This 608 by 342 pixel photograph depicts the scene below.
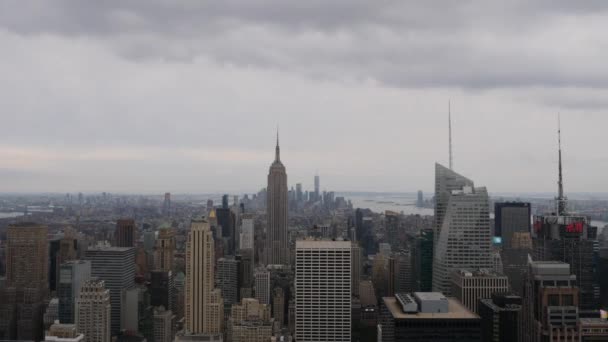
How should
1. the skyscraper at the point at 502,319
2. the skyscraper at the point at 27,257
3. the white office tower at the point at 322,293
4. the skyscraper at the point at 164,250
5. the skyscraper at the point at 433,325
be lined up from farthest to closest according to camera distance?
the skyscraper at the point at 164,250 → the skyscraper at the point at 27,257 → the white office tower at the point at 322,293 → the skyscraper at the point at 502,319 → the skyscraper at the point at 433,325

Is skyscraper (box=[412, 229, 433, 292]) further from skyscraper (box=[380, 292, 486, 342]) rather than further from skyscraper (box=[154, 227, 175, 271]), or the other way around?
skyscraper (box=[380, 292, 486, 342])

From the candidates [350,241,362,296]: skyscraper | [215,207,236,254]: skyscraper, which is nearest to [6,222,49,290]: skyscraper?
[215,207,236,254]: skyscraper

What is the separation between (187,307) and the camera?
90.0 ft

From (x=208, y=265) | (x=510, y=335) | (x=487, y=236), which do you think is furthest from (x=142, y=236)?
(x=510, y=335)

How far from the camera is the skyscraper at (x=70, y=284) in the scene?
78.3ft

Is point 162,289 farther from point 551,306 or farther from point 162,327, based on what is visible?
point 551,306

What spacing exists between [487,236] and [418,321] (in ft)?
50.9

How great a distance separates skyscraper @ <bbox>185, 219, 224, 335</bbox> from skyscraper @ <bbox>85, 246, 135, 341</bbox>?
3132mm

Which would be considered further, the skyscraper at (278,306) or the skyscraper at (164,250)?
the skyscraper at (164,250)

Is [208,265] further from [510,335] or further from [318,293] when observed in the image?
[510,335]

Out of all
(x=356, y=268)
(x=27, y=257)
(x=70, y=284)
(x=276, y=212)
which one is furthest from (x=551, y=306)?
(x=276, y=212)

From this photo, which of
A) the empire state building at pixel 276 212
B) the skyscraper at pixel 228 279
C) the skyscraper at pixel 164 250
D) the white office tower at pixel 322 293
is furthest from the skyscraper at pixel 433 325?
the empire state building at pixel 276 212

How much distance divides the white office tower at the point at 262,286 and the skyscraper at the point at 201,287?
332cm

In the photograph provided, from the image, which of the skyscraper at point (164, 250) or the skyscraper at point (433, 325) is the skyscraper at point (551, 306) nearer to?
the skyscraper at point (433, 325)
